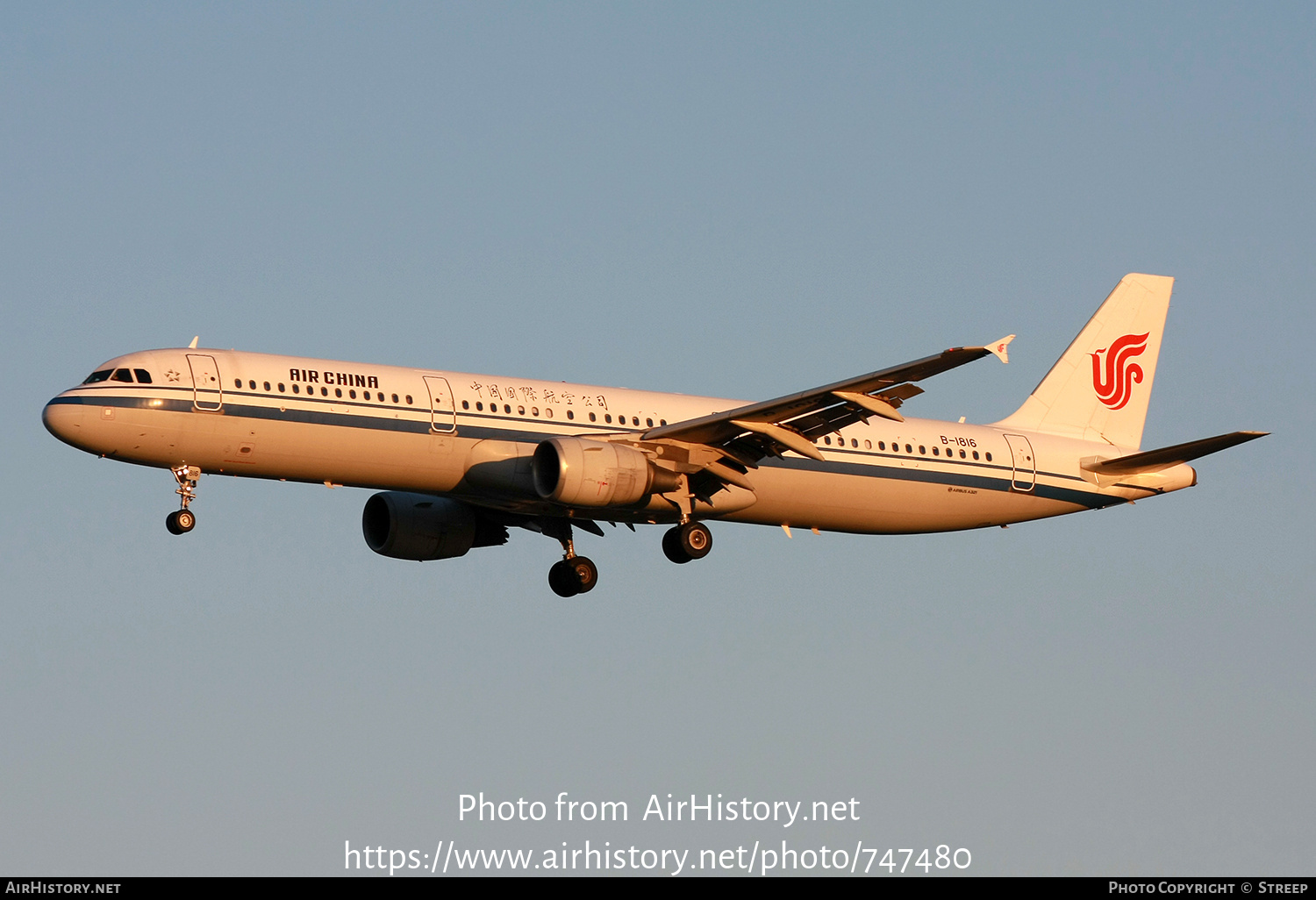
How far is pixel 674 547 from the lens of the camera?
149ft

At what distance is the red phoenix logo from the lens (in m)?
53.5

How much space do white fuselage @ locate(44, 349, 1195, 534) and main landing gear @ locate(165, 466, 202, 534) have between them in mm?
279

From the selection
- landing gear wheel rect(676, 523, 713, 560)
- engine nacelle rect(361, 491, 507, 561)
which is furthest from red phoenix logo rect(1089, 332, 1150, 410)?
engine nacelle rect(361, 491, 507, 561)

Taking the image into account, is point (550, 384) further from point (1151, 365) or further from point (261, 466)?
point (1151, 365)

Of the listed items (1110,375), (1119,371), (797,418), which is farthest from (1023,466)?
(797,418)

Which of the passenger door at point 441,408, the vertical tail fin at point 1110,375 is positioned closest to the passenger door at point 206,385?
the passenger door at point 441,408

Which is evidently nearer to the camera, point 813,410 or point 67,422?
point 67,422

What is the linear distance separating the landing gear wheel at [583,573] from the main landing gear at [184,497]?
424 inches

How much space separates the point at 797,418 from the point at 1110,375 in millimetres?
14282

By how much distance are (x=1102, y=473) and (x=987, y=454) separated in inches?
149

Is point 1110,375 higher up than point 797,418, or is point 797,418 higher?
point 1110,375

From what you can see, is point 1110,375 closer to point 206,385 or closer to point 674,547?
point 674,547

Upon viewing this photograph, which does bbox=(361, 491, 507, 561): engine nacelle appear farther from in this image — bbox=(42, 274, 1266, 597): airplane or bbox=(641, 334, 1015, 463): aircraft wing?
bbox=(641, 334, 1015, 463): aircraft wing

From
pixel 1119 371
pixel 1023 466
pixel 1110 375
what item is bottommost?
pixel 1023 466
